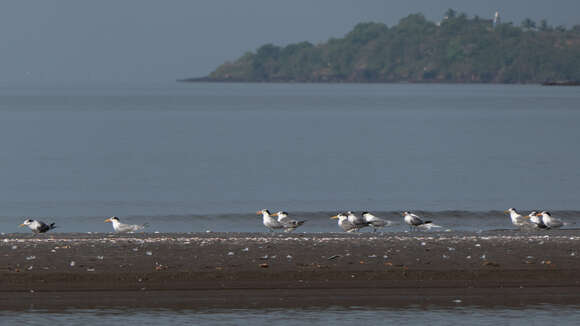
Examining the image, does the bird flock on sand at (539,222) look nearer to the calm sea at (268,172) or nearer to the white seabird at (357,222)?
the white seabird at (357,222)

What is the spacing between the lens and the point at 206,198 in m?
48.4

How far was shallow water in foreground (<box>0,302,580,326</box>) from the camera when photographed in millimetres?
15906

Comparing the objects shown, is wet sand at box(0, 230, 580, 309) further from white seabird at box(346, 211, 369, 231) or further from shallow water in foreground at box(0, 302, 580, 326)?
white seabird at box(346, 211, 369, 231)

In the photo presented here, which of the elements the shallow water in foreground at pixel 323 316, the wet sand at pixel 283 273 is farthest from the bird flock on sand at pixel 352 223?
the shallow water in foreground at pixel 323 316

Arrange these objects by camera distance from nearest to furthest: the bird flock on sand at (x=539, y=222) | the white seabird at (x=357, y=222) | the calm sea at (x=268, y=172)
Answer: the white seabird at (x=357, y=222)
the bird flock on sand at (x=539, y=222)
the calm sea at (x=268, y=172)

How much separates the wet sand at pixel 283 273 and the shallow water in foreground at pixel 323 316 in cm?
50

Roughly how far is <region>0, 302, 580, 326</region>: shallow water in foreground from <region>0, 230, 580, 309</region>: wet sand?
500 millimetres

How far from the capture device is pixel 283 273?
18938 mm

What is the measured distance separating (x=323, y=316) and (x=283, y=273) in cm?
269

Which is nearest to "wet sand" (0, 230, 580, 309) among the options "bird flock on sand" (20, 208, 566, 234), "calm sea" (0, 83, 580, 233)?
"bird flock on sand" (20, 208, 566, 234)

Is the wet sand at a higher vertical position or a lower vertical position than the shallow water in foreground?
higher

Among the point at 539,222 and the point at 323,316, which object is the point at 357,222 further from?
the point at 323,316

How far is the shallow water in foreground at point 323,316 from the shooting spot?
1591cm

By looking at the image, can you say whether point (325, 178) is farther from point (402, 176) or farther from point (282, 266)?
point (282, 266)
